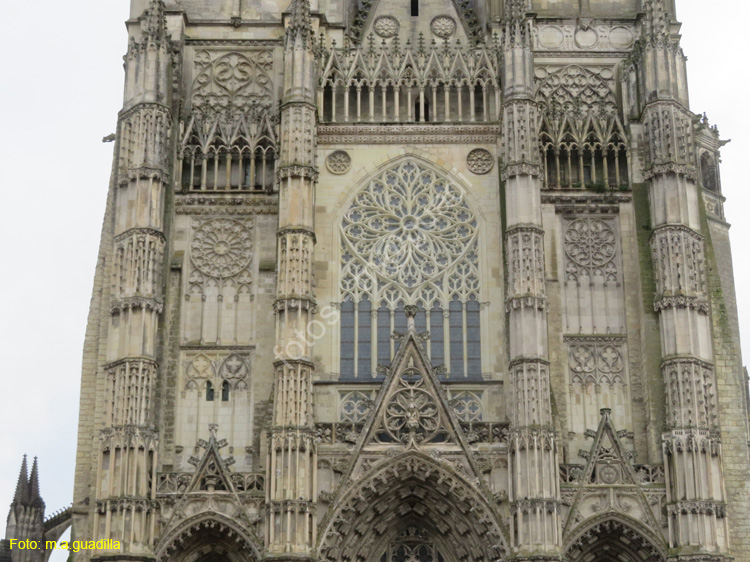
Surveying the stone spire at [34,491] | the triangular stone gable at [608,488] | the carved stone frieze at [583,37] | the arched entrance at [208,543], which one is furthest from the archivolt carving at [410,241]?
the stone spire at [34,491]

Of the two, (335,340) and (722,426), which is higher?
(335,340)

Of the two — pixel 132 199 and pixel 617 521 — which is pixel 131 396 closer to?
pixel 132 199

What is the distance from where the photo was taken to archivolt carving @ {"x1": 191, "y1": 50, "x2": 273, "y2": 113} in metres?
35.9

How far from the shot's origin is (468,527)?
31.4 m

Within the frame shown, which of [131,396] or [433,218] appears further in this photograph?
[433,218]

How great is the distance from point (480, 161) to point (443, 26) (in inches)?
172

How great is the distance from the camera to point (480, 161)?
3497 cm

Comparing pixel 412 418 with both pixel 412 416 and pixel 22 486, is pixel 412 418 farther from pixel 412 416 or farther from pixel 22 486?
pixel 22 486

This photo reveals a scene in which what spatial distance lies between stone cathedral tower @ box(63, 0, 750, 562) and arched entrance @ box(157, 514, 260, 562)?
0.18 feet

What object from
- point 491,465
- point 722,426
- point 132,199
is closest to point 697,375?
point 722,426

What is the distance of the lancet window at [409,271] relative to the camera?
110ft

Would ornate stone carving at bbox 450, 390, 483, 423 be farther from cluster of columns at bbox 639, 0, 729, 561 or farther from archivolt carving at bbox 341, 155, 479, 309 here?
cluster of columns at bbox 639, 0, 729, 561

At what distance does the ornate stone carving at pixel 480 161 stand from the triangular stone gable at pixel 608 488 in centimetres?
720

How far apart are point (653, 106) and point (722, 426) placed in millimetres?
7839
